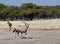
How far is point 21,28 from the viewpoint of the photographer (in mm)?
23562

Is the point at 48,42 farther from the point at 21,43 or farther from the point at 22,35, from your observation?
the point at 22,35

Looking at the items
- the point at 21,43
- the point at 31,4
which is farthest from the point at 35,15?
the point at 21,43

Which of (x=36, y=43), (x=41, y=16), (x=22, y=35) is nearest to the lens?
(x=36, y=43)

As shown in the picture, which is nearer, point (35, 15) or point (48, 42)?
point (48, 42)

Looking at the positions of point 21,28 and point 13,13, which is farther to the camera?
point 13,13

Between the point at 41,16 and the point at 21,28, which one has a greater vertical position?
the point at 21,28

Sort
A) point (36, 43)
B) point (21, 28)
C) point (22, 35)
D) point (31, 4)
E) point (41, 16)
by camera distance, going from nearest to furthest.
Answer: point (36, 43)
point (21, 28)
point (22, 35)
point (41, 16)
point (31, 4)

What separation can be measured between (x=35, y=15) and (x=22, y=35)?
136 ft

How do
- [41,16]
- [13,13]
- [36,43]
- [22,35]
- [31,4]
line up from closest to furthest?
[36,43], [22,35], [41,16], [13,13], [31,4]

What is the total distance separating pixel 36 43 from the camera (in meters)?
21.1

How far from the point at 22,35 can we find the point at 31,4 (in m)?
56.4

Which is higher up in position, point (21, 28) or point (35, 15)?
point (21, 28)

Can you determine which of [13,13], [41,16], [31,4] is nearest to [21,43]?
[41,16]

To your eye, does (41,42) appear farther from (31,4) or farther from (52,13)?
(31,4)
